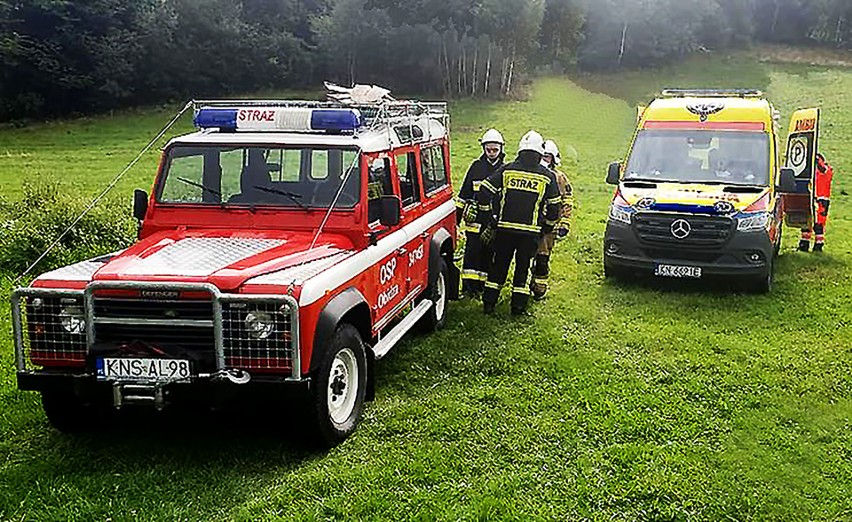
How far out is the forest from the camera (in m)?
41.5

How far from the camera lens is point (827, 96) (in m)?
39.9

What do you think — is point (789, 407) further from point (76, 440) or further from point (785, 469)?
point (76, 440)

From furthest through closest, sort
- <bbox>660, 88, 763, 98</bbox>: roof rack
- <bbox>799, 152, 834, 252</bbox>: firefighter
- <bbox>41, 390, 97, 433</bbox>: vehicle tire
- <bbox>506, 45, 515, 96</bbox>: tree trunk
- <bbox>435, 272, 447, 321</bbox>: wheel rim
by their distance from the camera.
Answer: <bbox>506, 45, 515, 96</bbox>: tree trunk
<bbox>799, 152, 834, 252</bbox>: firefighter
<bbox>660, 88, 763, 98</bbox>: roof rack
<bbox>435, 272, 447, 321</bbox>: wheel rim
<bbox>41, 390, 97, 433</bbox>: vehicle tire

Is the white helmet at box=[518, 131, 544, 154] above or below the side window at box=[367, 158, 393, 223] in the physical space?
above

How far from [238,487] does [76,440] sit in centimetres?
139

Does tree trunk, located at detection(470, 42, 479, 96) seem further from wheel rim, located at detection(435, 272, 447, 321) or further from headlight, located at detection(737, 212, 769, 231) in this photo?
wheel rim, located at detection(435, 272, 447, 321)

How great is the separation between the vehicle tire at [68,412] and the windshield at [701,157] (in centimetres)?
746

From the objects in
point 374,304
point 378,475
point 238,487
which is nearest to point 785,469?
point 378,475

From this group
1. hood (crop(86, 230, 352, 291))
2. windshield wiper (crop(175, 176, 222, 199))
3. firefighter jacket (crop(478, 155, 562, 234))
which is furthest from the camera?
firefighter jacket (crop(478, 155, 562, 234))

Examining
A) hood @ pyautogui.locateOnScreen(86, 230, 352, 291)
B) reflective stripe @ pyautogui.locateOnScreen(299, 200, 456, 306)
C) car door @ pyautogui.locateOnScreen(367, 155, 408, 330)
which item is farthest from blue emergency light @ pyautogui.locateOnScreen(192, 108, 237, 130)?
reflective stripe @ pyautogui.locateOnScreen(299, 200, 456, 306)

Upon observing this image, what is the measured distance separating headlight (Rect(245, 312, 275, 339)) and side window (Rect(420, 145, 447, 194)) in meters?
3.38

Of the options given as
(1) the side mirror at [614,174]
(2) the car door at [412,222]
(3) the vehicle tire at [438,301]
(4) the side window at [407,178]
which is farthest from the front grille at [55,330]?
(1) the side mirror at [614,174]

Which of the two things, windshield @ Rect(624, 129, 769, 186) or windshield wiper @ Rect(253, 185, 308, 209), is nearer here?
windshield wiper @ Rect(253, 185, 308, 209)

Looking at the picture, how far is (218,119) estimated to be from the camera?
7051 millimetres
